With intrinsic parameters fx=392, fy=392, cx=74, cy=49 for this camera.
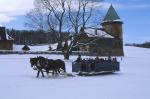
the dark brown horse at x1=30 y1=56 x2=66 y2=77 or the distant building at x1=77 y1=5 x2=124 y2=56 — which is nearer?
the dark brown horse at x1=30 y1=56 x2=66 y2=77

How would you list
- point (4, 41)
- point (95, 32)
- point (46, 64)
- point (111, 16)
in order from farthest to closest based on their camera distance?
point (111, 16) → point (95, 32) → point (4, 41) → point (46, 64)

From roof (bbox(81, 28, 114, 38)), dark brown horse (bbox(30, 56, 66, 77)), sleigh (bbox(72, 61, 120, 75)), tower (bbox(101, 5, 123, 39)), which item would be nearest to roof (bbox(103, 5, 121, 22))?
tower (bbox(101, 5, 123, 39))

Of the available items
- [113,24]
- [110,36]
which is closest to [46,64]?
[110,36]

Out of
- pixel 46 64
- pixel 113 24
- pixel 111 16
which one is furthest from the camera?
pixel 111 16

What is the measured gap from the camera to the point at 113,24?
10644cm

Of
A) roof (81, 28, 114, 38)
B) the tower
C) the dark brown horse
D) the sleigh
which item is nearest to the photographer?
the dark brown horse

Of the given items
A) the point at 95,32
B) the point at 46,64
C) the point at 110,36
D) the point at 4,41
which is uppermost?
the point at 95,32

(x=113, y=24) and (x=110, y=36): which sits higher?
(x=113, y=24)

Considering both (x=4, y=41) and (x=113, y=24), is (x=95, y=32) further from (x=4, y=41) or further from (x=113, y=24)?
(x=4, y=41)

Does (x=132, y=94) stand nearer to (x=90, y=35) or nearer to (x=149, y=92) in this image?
(x=149, y=92)

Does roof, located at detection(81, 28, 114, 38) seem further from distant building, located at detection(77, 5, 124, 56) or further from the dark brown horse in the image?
the dark brown horse

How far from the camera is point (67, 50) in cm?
5803

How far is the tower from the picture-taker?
346ft

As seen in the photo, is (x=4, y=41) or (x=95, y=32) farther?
(x=95, y=32)
